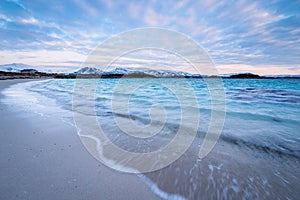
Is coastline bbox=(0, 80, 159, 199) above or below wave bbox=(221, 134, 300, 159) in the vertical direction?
above

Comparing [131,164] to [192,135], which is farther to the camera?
[192,135]

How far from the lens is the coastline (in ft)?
7.55

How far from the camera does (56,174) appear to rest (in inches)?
106

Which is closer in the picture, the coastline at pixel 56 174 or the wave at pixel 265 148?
the coastline at pixel 56 174

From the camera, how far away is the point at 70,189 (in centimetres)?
237

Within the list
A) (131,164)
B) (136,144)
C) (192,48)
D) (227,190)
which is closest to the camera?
(227,190)

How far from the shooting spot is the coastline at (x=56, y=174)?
2301 millimetres

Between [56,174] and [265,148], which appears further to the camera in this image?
[265,148]

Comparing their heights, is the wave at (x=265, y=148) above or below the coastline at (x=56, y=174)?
below

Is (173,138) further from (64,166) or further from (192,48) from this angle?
(192,48)

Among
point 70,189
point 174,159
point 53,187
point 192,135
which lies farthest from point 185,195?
point 192,135

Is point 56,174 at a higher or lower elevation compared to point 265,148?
higher

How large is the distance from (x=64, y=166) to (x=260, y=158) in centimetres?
423

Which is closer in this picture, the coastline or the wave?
the coastline
